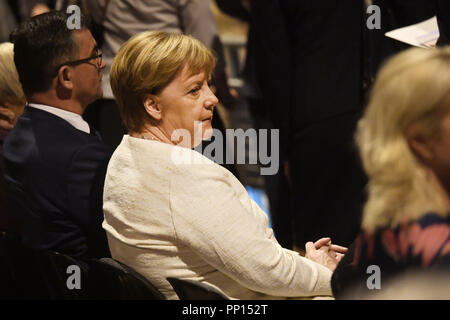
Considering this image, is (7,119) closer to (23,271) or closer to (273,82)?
(23,271)

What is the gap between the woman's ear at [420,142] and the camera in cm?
181

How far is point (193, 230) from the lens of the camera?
222cm

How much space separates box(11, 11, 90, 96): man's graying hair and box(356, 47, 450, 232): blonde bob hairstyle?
1.26 meters

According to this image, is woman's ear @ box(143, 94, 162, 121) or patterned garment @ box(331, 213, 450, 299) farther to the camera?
woman's ear @ box(143, 94, 162, 121)

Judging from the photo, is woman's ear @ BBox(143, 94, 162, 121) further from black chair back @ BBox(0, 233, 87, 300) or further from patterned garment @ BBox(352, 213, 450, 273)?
patterned garment @ BBox(352, 213, 450, 273)

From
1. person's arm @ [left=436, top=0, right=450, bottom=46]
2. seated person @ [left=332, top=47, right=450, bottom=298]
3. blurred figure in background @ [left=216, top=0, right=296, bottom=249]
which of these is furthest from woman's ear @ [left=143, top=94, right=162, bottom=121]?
blurred figure in background @ [left=216, top=0, right=296, bottom=249]

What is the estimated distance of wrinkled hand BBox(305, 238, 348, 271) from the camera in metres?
2.54

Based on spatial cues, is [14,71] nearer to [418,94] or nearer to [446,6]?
[446,6]

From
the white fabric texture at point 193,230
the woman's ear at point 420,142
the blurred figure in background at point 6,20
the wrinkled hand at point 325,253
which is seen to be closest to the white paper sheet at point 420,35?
the wrinkled hand at point 325,253

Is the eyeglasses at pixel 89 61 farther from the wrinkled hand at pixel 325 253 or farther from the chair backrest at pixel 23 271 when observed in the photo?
the wrinkled hand at pixel 325 253

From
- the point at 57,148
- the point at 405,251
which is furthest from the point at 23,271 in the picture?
the point at 405,251

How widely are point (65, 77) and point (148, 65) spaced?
0.53 meters

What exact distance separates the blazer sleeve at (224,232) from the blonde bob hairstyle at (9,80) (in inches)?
42.8
